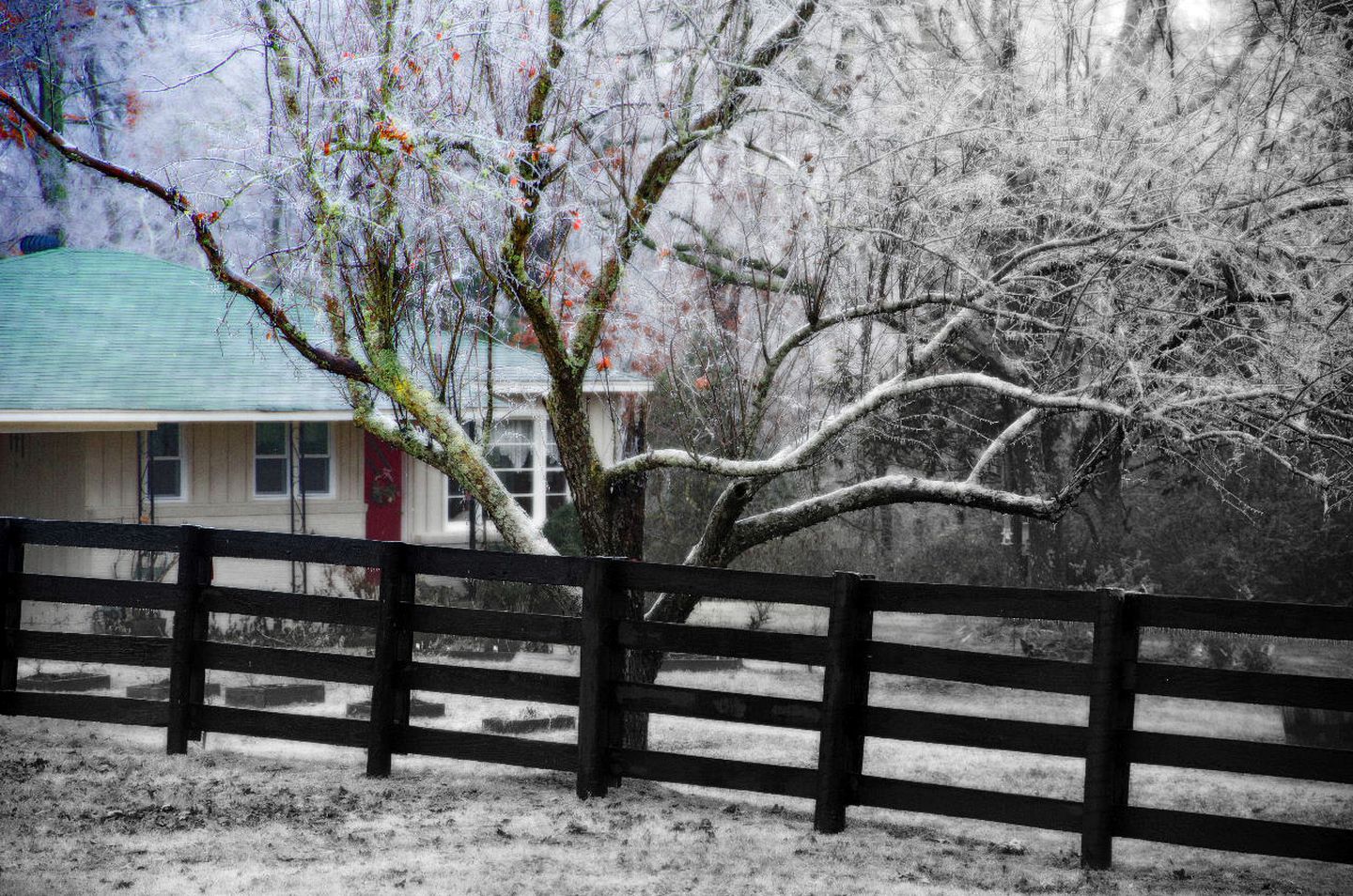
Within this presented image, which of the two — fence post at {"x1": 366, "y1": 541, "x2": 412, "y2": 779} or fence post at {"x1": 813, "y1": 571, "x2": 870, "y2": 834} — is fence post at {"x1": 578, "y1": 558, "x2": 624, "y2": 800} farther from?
fence post at {"x1": 813, "y1": 571, "x2": 870, "y2": 834}

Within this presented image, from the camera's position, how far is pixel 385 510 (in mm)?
18422

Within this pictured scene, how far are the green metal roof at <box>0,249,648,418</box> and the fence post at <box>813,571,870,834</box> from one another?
907 centimetres

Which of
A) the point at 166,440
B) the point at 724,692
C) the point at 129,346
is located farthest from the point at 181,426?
the point at 724,692

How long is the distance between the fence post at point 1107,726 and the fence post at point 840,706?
1.08 metres

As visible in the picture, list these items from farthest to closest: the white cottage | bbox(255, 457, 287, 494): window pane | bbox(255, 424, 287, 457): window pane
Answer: bbox(255, 424, 287, 457): window pane
bbox(255, 457, 287, 494): window pane
the white cottage

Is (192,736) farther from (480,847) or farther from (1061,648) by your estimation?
(1061,648)

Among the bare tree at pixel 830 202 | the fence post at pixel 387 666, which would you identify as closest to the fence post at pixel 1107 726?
the bare tree at pixel 830 202

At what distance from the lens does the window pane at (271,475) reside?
58.7ft

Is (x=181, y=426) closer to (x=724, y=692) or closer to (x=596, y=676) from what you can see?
(x=596, y=676)

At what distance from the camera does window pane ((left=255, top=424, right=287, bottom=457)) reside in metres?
18.1

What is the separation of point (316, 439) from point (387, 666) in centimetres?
1225

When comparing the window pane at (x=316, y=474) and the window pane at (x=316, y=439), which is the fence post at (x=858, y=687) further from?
the window pane at (x=316, y=439)

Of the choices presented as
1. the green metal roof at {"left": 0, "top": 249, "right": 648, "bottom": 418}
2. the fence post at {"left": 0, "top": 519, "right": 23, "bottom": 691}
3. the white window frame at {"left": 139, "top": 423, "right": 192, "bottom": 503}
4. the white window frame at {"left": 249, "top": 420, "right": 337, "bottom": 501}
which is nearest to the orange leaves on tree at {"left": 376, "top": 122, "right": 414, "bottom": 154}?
the fence post at {"left": 0, "top": 519, "right": 23, "bottom": 691}

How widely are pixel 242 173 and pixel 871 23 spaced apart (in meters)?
4.36
